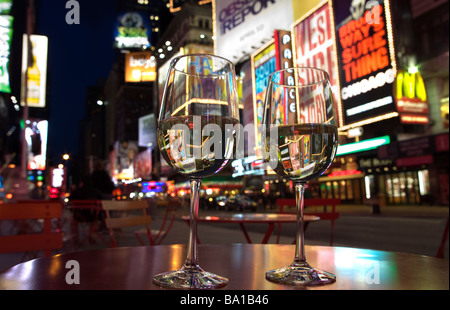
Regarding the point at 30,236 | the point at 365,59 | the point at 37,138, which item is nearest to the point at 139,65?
the point at 37,138

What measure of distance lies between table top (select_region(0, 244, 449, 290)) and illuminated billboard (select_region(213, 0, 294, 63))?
43.4 ft

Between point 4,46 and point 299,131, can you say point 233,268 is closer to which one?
point 299,131

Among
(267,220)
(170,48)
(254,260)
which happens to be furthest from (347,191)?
(170,48)

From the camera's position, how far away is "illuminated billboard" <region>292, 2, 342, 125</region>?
520 inches

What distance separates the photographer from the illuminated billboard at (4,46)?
12.9m

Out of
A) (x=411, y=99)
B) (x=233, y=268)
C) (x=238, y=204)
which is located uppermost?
(x=411, y=99)

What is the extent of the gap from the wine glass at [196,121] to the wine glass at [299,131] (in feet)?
0.32

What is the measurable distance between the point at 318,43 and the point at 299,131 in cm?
1415

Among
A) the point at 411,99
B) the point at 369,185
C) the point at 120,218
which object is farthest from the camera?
the point at 369,185

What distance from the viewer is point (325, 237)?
8.55m

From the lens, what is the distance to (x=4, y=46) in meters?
12.9

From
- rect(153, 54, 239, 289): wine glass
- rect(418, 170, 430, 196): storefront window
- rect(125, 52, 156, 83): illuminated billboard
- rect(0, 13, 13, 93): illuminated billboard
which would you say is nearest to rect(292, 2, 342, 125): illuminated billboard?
rect(0, 13, 13, 93): illuminated billboard

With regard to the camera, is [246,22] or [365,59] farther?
[246,22]

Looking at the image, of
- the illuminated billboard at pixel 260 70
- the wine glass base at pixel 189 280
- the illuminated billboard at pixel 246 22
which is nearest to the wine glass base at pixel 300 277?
the wine glass base at pixel 189 280
